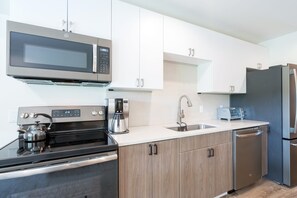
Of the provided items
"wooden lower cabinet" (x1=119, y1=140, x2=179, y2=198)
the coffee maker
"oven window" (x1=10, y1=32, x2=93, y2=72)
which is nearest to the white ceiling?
"oven window" (x1=10, y1=32, x2=93, y2=72)

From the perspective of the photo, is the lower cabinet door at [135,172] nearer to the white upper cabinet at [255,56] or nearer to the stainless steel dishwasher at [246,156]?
the stainless steel dishwasher at [246,156]

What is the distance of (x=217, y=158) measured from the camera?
6.11 ft

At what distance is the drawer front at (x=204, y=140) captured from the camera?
→ 5.41ft

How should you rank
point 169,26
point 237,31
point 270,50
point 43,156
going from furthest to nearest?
point 270,50
point 237,31
point 169,26
point 43,156

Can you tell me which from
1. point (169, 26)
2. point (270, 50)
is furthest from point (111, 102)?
point (270, 50)

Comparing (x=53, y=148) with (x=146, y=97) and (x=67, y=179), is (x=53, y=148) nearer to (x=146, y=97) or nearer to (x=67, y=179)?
(x=67, y=179)

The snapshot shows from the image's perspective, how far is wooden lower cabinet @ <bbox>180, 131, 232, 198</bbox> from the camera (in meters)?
1.66

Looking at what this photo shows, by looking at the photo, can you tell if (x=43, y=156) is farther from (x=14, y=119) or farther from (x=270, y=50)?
(x=270, y=50)

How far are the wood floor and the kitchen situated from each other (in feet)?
3.60

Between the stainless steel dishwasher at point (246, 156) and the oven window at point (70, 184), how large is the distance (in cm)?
155

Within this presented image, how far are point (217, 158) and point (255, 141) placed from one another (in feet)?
2.33

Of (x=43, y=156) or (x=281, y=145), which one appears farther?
(x=281, y=145)

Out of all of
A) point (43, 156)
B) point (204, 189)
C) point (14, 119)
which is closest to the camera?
point (43, 156)

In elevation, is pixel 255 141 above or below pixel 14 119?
below
